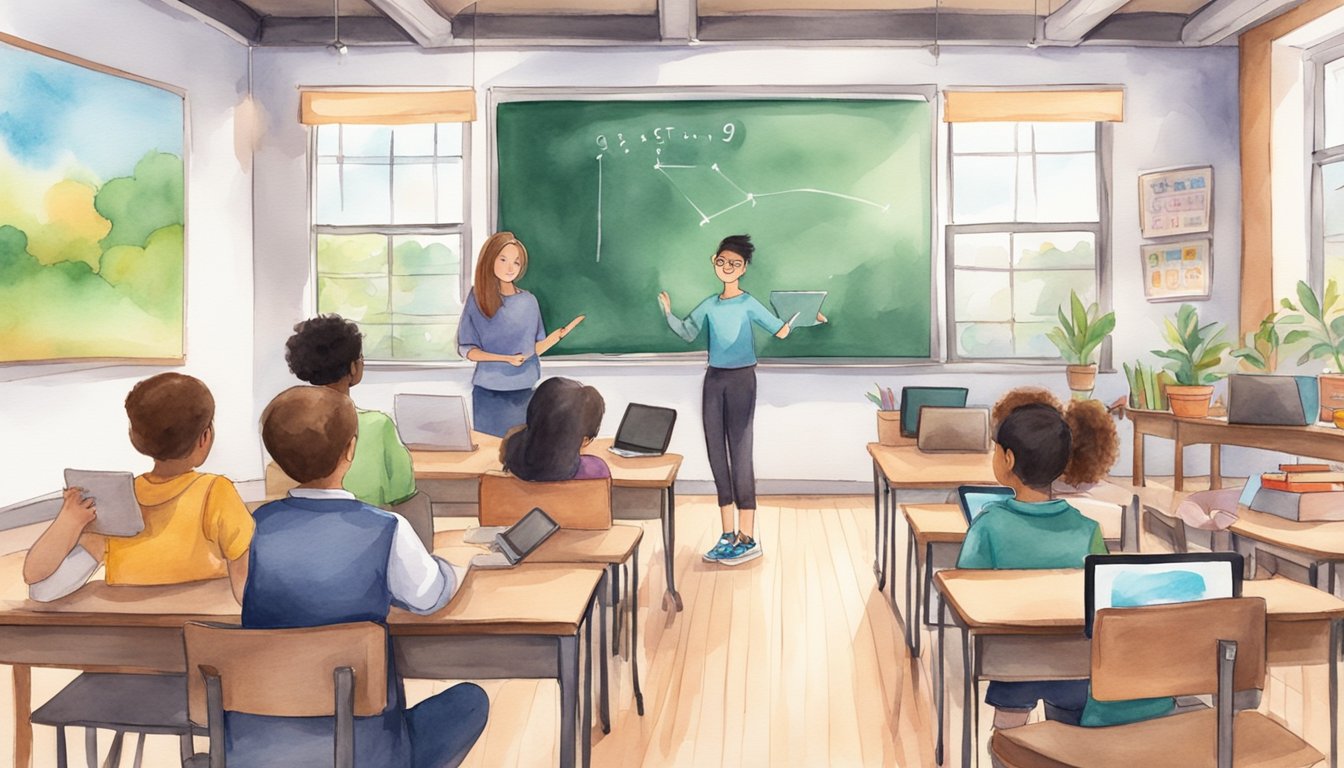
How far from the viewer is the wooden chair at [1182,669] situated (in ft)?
5.00

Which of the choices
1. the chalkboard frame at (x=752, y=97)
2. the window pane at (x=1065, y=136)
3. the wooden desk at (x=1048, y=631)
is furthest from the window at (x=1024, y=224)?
the wooden desk at (x=1048, y=631)

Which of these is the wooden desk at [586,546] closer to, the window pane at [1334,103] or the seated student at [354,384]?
the seated student at [354,384]

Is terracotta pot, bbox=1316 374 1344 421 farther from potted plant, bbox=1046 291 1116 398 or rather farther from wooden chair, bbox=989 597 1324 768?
wooden chair, bbox=989 597 1324 768

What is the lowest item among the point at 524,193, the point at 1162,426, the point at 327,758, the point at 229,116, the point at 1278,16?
the point at 327,758

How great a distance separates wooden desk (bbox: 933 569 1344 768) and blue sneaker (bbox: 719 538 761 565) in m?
2.44

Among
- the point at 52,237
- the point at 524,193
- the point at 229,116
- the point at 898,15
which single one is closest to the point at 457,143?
the point at 524,193

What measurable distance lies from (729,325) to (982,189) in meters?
2.60

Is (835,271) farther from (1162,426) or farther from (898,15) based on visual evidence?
(1162,426)

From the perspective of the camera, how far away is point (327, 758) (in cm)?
151

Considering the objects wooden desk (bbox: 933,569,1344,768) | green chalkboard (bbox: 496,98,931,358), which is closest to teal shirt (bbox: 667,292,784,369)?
green chalkboard (bbox: 496,98,931,358)

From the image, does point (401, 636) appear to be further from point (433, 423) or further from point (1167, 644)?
point (433, 423)

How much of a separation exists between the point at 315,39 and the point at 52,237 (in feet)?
6.97

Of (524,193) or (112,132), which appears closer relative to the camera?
(112,132)

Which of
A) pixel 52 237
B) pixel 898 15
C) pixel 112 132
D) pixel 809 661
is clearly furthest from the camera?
pixel 898 15
